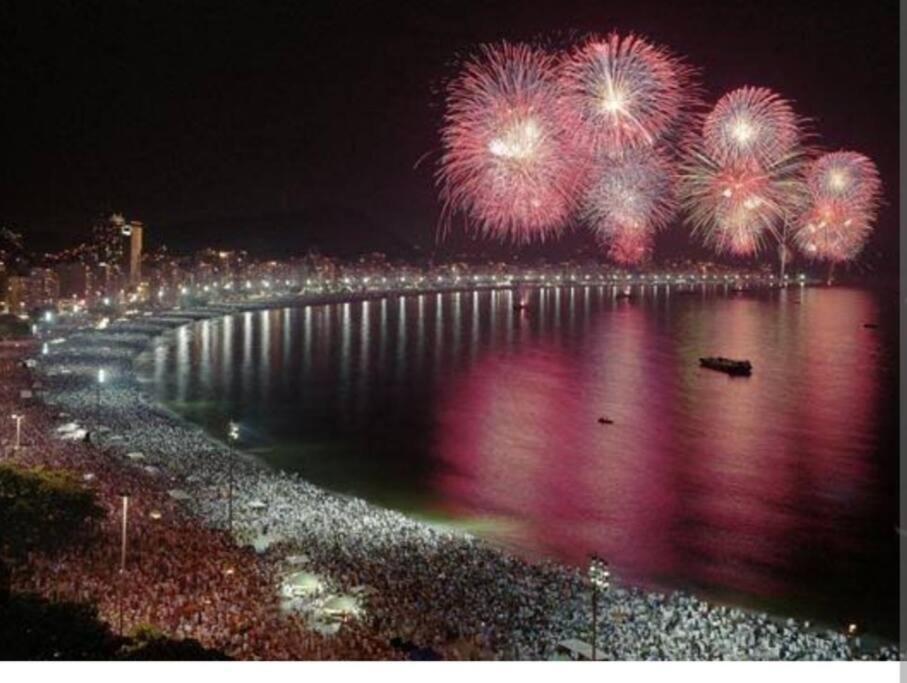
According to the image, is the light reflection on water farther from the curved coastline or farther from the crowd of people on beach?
the crowd of people on beach

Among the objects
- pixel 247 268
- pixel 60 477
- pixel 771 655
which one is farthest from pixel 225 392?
pixel 247 268

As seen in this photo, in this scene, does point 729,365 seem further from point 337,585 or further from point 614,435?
point 337,585

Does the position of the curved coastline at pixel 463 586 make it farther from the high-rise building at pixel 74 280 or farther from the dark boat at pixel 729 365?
the high-rise building at pixel 74 280

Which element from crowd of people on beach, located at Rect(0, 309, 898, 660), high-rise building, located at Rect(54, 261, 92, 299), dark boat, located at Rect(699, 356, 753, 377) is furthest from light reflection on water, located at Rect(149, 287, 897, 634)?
high-rise building, located at Rect(54, 261, 92, 299)

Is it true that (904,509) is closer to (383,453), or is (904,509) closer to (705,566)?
(705,566)

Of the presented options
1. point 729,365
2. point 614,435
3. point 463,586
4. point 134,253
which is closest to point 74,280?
point 134,253

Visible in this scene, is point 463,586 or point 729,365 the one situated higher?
point 729,365
